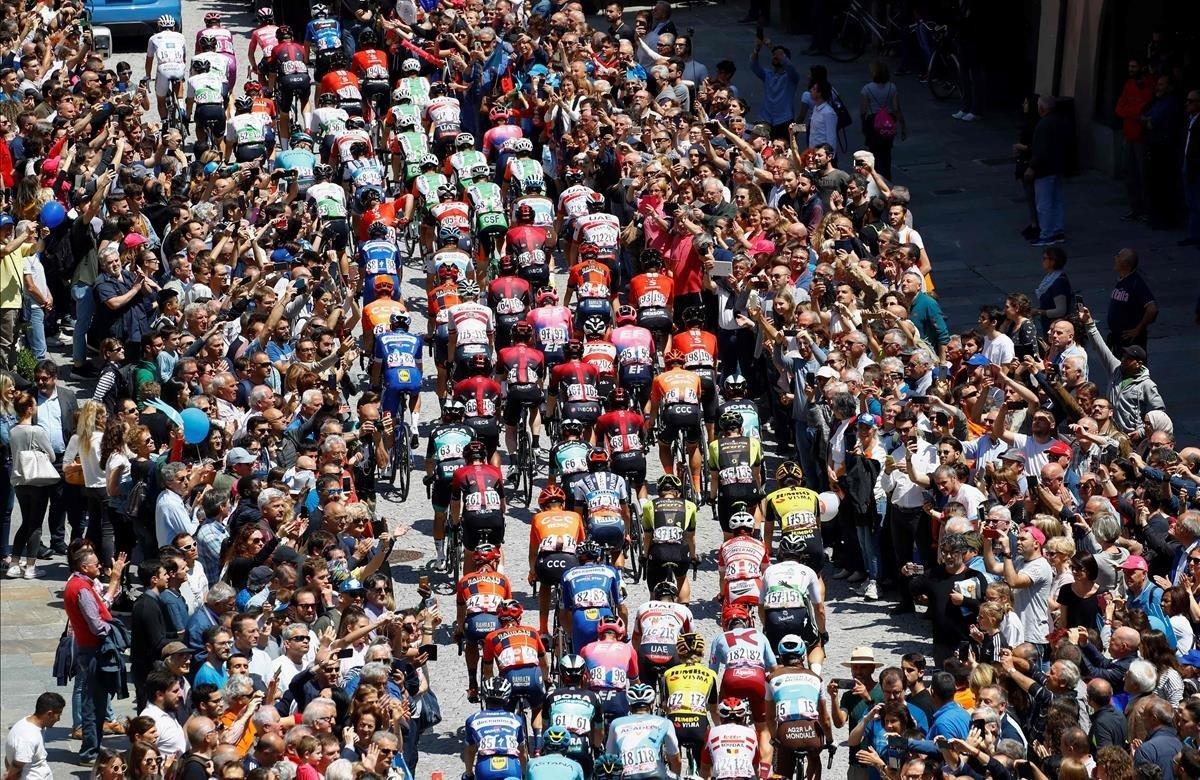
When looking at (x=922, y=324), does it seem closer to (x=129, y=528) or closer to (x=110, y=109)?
(x=129, y=528)

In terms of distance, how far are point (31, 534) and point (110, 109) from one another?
8.20 metres

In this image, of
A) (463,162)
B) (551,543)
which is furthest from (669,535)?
(463,162)

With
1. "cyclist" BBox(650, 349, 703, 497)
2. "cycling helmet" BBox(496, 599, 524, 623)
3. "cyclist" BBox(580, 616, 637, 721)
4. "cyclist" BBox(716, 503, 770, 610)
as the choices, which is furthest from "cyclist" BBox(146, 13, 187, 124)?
"cyclist" BBox(580, 616, 637, 721)

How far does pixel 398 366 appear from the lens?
23.9 m

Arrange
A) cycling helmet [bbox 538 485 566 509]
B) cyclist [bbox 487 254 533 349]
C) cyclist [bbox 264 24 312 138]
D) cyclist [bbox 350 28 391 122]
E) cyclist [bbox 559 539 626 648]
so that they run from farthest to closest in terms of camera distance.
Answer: cyclist [bbox 264 24 312 138]
cyclist [bbox 350 28 391 122]
cyclist [bbox 487 254 533 349]
cycling helmet [bbox 538 485 566 509]
cyclist [bbox 559 539 626 648]

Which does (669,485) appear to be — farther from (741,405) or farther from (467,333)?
(467,333)

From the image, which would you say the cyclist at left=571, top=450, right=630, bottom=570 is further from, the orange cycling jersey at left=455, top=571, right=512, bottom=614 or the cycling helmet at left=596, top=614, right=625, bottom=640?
the cycling helmet at left=596, top=614, right=625, bottom=640

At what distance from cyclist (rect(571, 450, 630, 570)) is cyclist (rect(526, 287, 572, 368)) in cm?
311

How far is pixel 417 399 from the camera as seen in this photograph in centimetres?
2423

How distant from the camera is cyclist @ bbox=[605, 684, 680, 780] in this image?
1745 cm

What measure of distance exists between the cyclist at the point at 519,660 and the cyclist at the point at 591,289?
6593mm

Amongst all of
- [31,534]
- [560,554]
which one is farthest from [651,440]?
[31,534]

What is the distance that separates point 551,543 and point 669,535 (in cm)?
102

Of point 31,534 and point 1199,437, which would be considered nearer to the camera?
point 31,534
